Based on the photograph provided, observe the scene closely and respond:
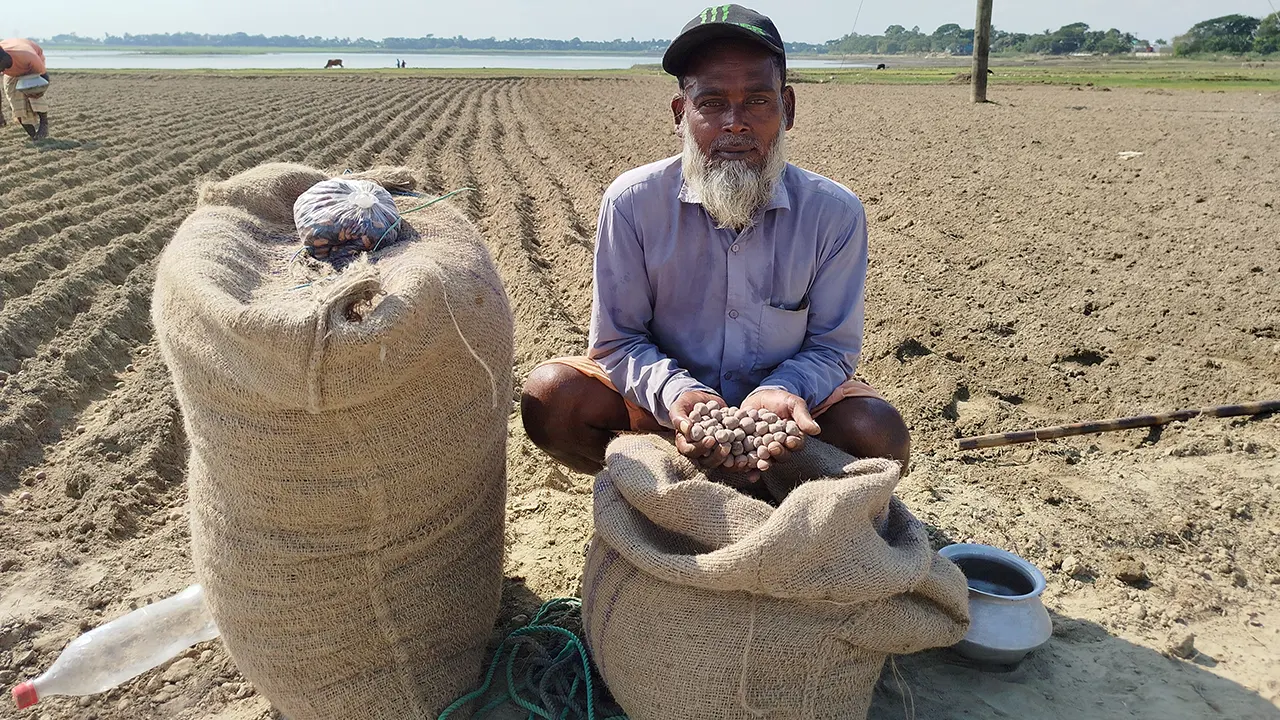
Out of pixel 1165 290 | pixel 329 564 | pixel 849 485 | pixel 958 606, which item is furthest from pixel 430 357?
pixel 1165 290

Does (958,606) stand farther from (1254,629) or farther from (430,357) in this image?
(430,357)

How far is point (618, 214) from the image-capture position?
97.1 inches

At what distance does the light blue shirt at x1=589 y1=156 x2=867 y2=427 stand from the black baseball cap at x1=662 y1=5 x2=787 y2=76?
1.05ft

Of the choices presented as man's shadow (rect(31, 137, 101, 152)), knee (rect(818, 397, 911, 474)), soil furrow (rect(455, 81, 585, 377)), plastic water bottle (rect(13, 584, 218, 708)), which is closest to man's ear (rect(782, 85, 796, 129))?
knee (rect(818, 397, 911, 474))

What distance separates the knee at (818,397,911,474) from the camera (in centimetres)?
233

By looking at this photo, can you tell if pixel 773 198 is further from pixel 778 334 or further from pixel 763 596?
pixel 763 596

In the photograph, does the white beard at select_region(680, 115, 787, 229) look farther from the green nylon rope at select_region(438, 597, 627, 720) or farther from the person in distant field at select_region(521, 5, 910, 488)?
the green nylon rope at select_region(438, 597, 627, 720)

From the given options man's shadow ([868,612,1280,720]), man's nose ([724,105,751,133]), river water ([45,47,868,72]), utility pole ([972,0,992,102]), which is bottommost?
man's shadow ([868,612,1280,720])

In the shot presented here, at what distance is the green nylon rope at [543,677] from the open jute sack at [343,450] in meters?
0.09

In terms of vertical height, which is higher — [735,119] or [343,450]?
[735,119]

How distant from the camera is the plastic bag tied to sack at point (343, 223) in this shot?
1968mm

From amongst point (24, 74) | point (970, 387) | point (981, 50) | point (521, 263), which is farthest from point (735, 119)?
point (981, 50)

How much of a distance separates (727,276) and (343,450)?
A: 1173 mm

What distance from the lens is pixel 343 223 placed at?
6.44 ft
